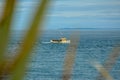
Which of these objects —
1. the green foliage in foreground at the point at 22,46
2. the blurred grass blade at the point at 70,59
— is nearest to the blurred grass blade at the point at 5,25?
A: the green foliage in foreground at the point at 22,46

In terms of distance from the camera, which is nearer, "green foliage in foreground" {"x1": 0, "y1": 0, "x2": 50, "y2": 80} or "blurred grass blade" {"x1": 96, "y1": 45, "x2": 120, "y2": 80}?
"green foliage in foreground" {"x1": 0, "y1": 0, "x2": 50, "y2": 80}

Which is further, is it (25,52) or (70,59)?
(70,59)

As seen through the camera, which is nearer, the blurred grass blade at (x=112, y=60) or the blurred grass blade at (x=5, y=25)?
the blurred grass blade at (x=5, y=25)

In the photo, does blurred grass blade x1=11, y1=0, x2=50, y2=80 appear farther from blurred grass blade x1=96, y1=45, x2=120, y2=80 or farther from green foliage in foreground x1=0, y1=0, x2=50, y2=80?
blurred grass blade x1=96, y1=45, x2=120, y2=80

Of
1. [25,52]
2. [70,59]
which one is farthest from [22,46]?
[70,59]

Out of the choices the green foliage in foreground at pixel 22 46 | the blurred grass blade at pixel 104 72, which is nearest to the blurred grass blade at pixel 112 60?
the blurred grass blade at pixel 104 72

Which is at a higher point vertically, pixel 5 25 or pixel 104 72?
pixel 5 25

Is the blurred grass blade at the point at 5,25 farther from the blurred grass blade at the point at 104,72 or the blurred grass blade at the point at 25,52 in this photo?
the blurred grass blade at the point at 104,72

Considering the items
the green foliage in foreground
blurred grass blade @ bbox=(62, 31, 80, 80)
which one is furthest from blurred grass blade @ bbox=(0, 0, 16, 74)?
blurred grass blade @ bbox=(62, 31, 80, 80)

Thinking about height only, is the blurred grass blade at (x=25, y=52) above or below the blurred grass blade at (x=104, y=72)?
above

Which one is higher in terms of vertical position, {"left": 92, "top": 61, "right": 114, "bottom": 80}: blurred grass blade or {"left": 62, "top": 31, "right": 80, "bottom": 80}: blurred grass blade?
{"left": 62, "top": 31, "right": 80, "bottom": 80}: blurred grass blade

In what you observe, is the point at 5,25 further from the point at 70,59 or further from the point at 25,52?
the point at 70,59

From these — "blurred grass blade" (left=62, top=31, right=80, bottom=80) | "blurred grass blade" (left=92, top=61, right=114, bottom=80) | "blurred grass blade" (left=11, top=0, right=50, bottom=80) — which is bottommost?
"blurred grass blade" (left=92, top=61, right=114, bottom=80)

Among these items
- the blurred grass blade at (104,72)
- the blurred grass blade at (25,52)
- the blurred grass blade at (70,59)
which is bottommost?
the blurred grass blade at (104,72)
